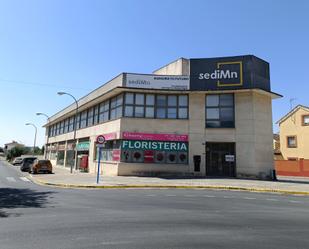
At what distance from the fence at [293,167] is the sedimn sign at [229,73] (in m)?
13.5

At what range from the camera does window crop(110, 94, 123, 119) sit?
28.1 meters

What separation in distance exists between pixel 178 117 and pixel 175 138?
6.33 feet

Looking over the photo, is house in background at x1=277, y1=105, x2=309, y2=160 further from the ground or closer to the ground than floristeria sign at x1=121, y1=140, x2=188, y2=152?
further from the ground

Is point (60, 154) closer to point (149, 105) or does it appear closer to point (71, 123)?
point (71, 123)

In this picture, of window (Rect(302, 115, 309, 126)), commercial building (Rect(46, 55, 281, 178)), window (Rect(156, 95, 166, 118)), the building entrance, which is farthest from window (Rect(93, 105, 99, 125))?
window (Rect(302, 115, 309, 126))

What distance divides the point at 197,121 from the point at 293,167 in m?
16.8

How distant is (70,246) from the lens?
5930mm

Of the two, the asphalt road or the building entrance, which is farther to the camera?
the building entrance

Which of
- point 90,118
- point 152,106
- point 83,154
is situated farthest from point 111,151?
point 90,118

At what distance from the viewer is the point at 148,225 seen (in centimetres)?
788

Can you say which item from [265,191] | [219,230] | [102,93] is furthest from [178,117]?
[219,230]

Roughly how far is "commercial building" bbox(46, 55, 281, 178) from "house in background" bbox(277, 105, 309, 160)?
60.7 ft

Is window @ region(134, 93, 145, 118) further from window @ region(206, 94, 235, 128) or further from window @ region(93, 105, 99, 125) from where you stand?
window @ region(93, 105, 99, 125)

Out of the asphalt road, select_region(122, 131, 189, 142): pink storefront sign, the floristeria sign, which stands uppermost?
select_region(122, 131, 189, 142): pink storefront sign
